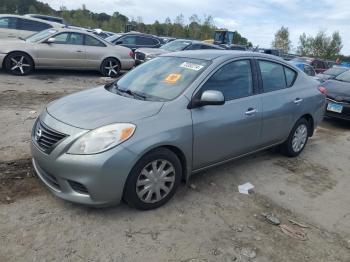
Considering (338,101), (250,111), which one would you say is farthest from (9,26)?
(250,111)

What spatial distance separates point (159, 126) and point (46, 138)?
1.14 meters

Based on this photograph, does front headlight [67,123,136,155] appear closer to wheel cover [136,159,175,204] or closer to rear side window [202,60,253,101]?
wheel cover [136,159,175,204]

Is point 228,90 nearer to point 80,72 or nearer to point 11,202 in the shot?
point 11,202

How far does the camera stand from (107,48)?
39.1 feet

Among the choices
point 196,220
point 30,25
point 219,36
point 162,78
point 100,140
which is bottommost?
point 196,220

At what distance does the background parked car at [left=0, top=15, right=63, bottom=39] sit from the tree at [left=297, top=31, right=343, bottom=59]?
47292mm

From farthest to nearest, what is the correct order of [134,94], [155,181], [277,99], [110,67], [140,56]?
1. [140,56]
2. [110,67]
3. [277,99]
4. [134,94]
5. [155,181]

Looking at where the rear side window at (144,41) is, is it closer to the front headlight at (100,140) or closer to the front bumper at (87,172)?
the front bumper at (87,172)

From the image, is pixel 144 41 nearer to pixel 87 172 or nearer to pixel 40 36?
pixel 40 36

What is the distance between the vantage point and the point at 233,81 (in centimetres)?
457

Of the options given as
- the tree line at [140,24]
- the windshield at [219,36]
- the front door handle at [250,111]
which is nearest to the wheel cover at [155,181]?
the front door handle at [250,111]

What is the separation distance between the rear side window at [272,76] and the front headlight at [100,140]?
94.6 inches

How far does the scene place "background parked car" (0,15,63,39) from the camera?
1295 centimetres

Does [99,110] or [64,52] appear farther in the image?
[64,52]
